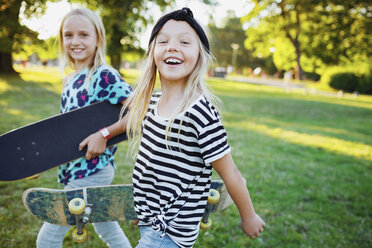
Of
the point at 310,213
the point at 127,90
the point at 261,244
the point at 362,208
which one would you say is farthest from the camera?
the point at 362,208

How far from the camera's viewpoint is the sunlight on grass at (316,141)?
5.98m

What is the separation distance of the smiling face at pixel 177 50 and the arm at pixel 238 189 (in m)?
0.44

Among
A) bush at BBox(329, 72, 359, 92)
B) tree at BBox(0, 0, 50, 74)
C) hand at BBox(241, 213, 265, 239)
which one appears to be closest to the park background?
A: tree at BBox(0, 0, 50, 74)

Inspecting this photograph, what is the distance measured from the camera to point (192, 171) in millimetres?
1170

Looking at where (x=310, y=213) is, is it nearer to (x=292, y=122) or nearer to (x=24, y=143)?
(x=24, y=143)

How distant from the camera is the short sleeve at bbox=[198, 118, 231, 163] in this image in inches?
42.5

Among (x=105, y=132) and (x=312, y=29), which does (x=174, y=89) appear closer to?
(x=105, y=132)

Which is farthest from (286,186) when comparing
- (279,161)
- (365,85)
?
(365,85)

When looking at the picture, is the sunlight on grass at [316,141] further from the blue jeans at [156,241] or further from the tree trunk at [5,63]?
the tree trunk at [5,63]

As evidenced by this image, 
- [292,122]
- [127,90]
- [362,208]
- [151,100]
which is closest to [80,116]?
[127,90]

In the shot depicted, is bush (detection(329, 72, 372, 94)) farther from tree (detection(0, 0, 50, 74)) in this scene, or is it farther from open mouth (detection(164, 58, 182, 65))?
open mouth (detection(164, 58, 182, 65))

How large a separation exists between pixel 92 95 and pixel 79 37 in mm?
387

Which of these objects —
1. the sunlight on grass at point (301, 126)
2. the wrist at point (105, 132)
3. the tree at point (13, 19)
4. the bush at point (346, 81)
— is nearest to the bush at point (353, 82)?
the bush at point (346, 81)

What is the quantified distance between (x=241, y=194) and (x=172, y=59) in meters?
0.68
